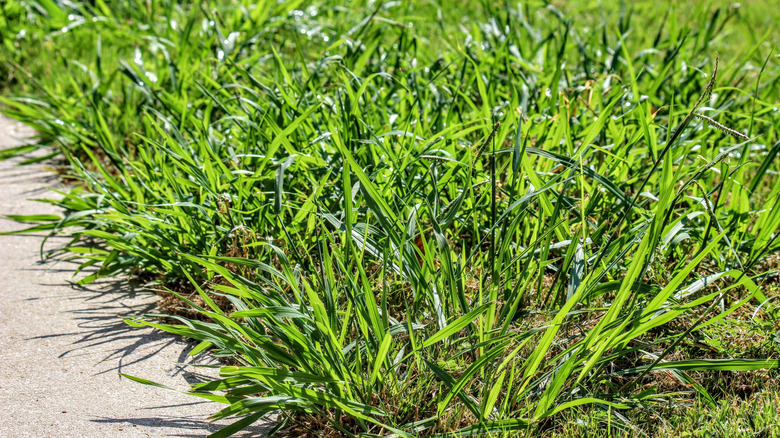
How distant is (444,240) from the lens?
1.72m

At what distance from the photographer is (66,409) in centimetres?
177

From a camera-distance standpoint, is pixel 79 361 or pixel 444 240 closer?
pixel 444 240

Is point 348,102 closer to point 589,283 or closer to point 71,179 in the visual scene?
point 589,283

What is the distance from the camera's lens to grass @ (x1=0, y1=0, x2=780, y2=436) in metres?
1.69

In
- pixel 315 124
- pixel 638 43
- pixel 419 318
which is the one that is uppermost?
pixel 315 124

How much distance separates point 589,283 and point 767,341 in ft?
2.06

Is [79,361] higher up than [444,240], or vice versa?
[444,240]

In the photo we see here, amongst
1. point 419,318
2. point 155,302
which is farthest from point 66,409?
point 419,318

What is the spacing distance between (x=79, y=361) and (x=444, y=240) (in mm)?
1174

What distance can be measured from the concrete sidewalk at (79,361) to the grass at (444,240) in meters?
0.11

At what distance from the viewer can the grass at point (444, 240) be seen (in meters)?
1.69

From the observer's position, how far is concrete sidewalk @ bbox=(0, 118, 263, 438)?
5.65 feet

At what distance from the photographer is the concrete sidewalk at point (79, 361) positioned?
172cm

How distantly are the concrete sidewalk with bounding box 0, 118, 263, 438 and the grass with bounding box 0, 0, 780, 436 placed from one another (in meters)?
0.11
